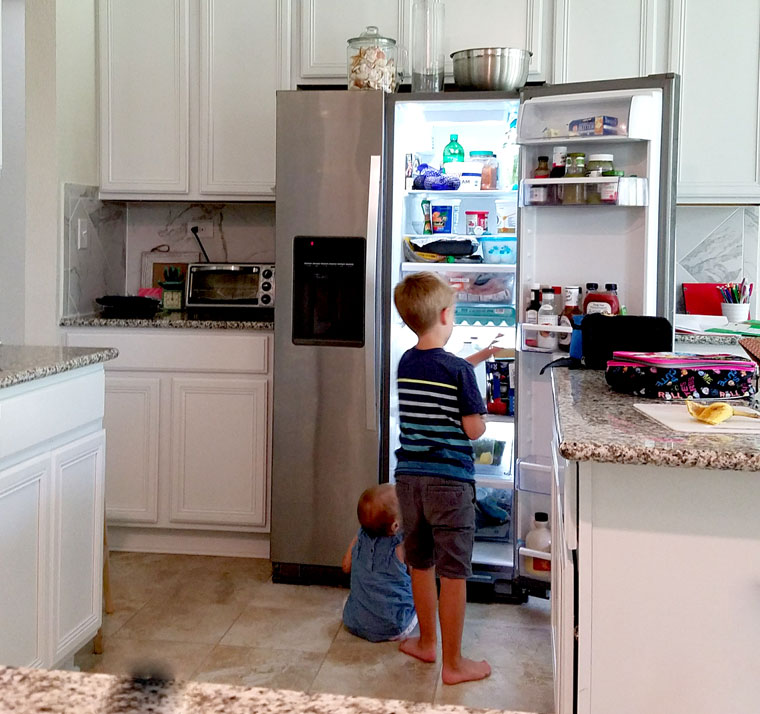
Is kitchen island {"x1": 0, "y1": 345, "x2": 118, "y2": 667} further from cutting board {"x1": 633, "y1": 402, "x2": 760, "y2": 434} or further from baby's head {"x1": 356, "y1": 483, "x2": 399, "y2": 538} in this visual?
cutting board {"x1": 633, "y1": 402, "x2": 760, "y2": 434}

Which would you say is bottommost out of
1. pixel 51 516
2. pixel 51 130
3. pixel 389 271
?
pixel 51 516

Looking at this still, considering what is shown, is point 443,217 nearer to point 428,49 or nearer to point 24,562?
point 428,49

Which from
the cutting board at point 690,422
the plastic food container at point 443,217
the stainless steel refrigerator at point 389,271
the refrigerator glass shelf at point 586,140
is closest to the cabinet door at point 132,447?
the stainless steel refrigerator at point 389,271

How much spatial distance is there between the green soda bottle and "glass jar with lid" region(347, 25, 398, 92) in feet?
0.95

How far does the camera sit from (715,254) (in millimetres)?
3848

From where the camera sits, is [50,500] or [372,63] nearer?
[50,500]

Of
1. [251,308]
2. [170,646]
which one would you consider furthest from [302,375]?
[170,646]

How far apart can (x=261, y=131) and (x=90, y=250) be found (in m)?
0.88

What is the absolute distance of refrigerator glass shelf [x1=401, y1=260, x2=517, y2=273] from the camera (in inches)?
130

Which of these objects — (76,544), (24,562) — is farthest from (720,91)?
(24,562)

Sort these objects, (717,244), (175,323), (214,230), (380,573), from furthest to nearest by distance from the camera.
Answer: (214,230)
(717,244)
(175,323)
(380,573)

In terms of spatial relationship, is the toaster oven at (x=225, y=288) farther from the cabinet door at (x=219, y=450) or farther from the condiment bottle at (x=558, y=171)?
the condiment bottle at (x=558, y=171)

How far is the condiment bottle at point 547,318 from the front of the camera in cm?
316

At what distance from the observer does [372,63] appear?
3.37m
